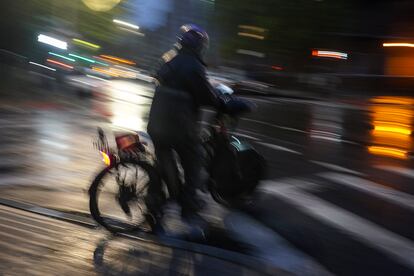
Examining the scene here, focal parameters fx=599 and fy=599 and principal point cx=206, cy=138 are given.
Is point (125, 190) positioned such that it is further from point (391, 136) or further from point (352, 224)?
point (391, 136)

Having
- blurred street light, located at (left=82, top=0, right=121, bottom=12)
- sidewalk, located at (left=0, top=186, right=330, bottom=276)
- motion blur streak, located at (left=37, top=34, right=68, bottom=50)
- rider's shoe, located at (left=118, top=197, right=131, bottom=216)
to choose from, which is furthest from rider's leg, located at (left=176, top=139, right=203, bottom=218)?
blurred street light, located at (left=82, top=0, right=121, bottom=12)

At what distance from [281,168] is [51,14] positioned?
14200 millimetres

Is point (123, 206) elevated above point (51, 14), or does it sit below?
below

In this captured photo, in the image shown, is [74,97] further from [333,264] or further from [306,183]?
[333,264]

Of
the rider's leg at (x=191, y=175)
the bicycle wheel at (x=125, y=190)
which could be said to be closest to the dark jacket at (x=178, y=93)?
the rider's leg at (x=191, y=175)

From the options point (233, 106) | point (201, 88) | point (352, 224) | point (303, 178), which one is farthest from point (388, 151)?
point (201, 88)

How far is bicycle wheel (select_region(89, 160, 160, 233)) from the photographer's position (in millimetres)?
Answer: 5363

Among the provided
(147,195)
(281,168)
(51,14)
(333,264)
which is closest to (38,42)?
(51,14)

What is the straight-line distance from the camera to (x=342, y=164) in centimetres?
941

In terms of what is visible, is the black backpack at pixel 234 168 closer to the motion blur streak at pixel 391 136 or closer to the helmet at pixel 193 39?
the helmet at pixel 193 39

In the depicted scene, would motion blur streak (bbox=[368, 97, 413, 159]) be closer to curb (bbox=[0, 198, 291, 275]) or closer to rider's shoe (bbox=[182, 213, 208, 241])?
rider's shoe (bbox=[182, 213, 208, 241])

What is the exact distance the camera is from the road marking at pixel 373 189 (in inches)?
276

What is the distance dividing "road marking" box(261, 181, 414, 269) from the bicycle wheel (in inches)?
74.4

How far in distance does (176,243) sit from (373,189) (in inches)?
136
